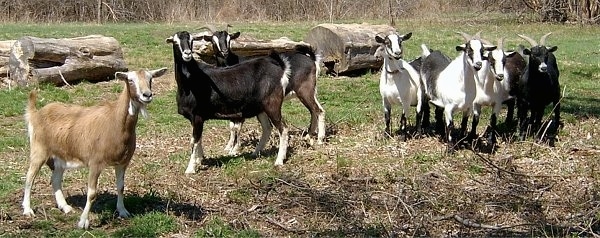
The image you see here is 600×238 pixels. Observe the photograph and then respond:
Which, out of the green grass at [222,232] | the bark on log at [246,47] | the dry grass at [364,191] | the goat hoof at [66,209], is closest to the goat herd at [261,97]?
the goat hoof at [66,209]

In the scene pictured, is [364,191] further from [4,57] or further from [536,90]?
[4,57]

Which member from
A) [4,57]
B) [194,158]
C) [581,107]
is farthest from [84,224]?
[4,57]

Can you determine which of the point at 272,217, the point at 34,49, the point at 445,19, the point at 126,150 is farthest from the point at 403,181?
the point at 445,19

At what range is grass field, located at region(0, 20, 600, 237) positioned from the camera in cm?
651

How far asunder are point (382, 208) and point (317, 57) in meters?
3.56

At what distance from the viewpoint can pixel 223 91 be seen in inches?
343

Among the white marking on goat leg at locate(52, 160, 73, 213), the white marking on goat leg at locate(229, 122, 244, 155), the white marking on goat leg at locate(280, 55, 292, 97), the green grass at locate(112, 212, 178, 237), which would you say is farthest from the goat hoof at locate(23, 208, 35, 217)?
the white marking on goat leg at locate(280, 55, 292, 97)

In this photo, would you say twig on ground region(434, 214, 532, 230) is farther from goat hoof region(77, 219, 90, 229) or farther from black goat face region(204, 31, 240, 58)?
black goat face region(204, 31, 240, 58)

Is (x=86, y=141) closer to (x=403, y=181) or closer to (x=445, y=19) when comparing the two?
(x=403, y=181)

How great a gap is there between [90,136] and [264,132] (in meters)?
3.28

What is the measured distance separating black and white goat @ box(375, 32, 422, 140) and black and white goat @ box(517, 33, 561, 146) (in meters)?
1.27

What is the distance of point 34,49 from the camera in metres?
13.9

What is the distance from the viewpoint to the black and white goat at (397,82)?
960 cm

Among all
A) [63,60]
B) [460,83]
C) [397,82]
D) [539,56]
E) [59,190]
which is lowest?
[63,60]
